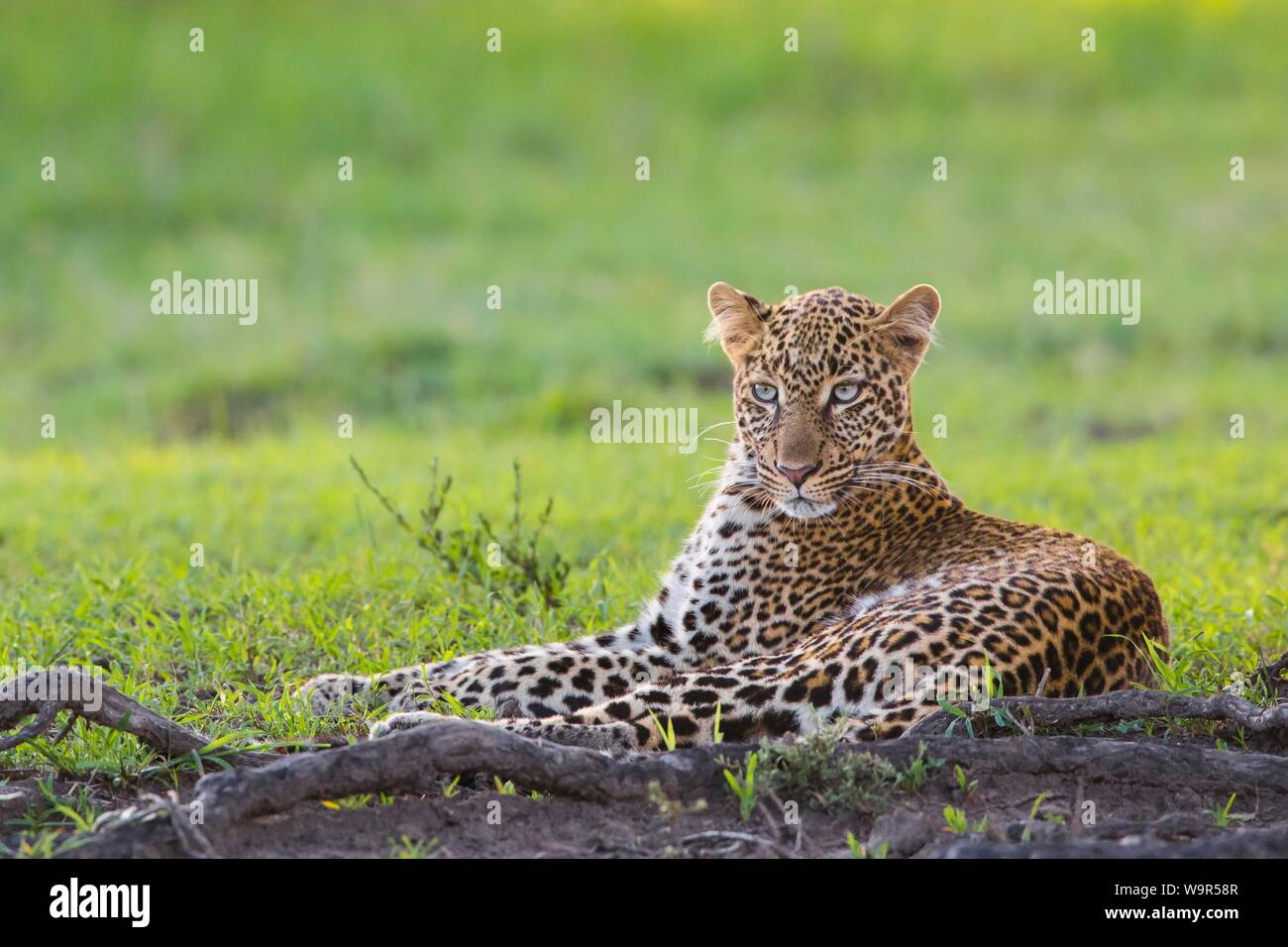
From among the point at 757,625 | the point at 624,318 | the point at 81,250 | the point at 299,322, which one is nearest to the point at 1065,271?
the point at 624,318

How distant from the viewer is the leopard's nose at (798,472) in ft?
22.4

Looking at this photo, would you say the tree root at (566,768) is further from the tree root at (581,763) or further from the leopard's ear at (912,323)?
the leopard's ear at (912,323)

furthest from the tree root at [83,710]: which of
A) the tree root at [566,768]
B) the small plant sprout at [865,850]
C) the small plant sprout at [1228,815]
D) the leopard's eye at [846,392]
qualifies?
the small plant sprout at [1228,815]

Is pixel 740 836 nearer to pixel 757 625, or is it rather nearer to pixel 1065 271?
pixel 757 625

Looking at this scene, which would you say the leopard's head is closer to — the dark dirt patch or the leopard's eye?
A: the leopard's eye

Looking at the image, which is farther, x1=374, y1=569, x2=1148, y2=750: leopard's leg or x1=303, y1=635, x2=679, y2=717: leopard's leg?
x1=303, y1=635, x2=679, y2=717: leopard's leg

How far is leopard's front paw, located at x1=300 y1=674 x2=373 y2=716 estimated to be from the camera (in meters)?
6.52

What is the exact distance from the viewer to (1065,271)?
57.3 ft

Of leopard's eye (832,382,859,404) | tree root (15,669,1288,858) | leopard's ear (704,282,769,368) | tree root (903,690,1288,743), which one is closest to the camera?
tree root (15,669,1288,858)

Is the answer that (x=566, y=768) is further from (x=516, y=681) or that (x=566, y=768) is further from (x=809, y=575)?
(x=809, y=575)

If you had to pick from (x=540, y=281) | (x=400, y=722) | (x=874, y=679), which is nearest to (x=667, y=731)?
(x=874, y=679)

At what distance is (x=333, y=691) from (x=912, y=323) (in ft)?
9.06

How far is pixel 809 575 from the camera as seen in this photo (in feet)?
22.4

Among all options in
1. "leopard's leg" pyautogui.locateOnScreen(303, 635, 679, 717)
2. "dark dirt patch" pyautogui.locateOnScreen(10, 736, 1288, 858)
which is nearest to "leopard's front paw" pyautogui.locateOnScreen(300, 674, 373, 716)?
"leopard's leg" pyautogui.locateOnScreen(303, 635, 679, 717)
